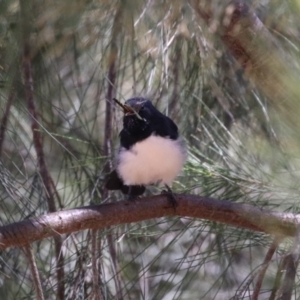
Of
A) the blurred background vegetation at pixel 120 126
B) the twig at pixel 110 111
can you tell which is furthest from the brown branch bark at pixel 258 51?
the twig at pixel 110 111

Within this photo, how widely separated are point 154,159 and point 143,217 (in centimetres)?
26

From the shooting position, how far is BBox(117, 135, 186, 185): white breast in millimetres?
1667

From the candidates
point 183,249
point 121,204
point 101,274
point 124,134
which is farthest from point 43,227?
point 183,249

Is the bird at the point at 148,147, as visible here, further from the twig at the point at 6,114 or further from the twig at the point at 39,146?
the twig at the point at 6,114

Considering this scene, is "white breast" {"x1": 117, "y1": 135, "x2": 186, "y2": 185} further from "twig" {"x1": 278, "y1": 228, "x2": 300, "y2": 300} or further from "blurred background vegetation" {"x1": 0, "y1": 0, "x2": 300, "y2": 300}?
"twig" {"x1": 278, "y1": 228, "x2": 300, "y2": 300}

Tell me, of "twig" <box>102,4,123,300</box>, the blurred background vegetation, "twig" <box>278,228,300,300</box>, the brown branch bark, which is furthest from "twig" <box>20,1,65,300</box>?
"twig" <box>278,228,300,300</box>

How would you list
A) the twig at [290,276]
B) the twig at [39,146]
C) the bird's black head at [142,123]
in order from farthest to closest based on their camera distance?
the bird's black head at [142,123], the twig at [39,146], the twig at [290,276]

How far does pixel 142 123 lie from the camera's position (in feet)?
5.51

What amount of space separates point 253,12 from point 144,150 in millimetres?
555

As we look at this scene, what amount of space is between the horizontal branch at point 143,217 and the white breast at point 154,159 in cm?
17

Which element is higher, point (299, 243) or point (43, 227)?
point (43, 227)

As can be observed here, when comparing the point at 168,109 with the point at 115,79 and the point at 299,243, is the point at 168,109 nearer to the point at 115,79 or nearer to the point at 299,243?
the point at 115,79

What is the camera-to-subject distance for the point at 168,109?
6.17 ft

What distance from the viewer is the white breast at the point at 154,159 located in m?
1.67
